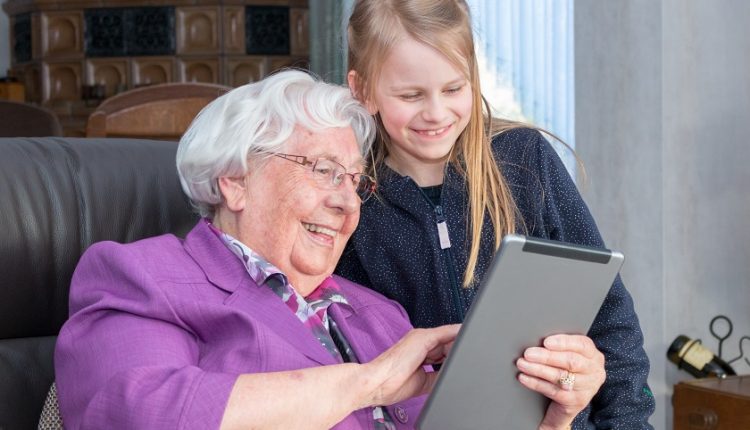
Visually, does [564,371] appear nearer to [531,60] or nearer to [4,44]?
[531,60]

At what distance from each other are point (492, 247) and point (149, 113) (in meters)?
1.53

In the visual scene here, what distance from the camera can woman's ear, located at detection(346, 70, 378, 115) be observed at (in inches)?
69.6

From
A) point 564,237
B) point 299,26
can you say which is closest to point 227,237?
point 564,237

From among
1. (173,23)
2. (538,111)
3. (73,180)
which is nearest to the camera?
(73,180)

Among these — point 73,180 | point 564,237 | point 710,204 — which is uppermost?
point 73,180

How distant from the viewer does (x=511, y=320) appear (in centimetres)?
132

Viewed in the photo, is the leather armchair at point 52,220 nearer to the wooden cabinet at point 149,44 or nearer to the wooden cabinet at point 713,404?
the wooden cabinet at point 713,404

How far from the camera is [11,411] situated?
60.6 inches

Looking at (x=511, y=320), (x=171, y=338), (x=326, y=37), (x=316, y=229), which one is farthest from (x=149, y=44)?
(x=511, y=320)

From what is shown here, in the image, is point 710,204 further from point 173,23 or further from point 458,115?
point 173,23

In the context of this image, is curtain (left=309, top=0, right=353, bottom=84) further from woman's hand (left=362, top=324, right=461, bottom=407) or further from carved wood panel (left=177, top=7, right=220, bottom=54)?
woman's hand (left=362, top=324, right=461, bottom=407)

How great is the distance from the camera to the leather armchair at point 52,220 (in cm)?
158

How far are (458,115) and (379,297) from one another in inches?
13.1

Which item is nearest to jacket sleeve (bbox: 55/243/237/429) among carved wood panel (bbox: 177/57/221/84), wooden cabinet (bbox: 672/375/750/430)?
wooden cabinet (bbox: 672/375/750/430)
